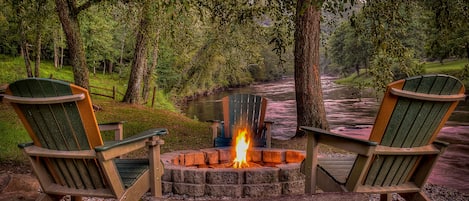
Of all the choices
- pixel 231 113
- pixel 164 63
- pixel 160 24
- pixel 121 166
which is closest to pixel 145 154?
pixel 231 113

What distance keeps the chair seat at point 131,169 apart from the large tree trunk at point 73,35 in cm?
834

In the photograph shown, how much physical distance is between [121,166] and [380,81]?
20.8ft

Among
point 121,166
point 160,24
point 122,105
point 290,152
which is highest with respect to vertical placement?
point 160,24

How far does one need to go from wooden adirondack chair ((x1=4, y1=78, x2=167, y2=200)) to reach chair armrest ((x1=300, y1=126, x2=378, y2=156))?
4.33 feet

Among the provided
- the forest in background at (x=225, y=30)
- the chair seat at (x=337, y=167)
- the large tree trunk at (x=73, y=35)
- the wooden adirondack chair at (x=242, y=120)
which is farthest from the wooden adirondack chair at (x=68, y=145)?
the large tree trunk at (x=73, y=35)

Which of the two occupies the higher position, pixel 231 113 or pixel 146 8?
pixel 146 8

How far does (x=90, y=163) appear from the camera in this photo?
3004 millimetres


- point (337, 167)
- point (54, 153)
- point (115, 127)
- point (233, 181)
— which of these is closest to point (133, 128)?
point (115, 127)

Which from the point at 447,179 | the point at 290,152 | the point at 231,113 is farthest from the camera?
the point at 231,113

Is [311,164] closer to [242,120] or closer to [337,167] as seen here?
[337,167]

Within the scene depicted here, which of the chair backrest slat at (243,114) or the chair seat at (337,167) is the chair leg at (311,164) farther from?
the chair backrest slat at (243,114)

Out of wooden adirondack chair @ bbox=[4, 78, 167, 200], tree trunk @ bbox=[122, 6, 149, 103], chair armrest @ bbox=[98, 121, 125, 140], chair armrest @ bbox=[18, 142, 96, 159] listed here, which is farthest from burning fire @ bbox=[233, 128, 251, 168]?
tree trunk @ bbox=[122, 6, 149, 103]

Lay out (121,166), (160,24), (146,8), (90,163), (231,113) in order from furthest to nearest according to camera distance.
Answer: (160,24) → (146,8) → (231,113) → (121,166) → (90,163)

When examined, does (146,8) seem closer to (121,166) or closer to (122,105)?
(122,105)
